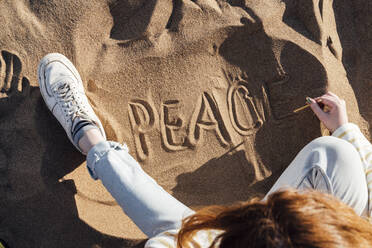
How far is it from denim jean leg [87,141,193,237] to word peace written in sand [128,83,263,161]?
40cm

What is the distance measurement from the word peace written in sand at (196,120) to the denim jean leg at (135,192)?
0.40 metres

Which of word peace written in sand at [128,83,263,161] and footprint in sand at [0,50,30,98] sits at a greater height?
footprint in sand at [0,50,30,98]

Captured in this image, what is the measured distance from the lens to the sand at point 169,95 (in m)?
1.84

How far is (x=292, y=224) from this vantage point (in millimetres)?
855

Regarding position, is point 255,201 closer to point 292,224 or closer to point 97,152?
point 292,224

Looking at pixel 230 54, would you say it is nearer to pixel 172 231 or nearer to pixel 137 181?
pixel 137 181

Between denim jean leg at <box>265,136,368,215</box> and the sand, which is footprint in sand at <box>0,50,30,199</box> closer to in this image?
the sand

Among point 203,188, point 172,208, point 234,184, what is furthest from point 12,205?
point 234,184

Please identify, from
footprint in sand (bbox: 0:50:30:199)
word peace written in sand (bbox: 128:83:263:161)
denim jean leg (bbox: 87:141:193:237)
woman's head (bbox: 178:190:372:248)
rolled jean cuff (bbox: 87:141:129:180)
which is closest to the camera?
woman's head (bbox: 178:190:372:248)

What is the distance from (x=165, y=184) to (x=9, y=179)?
860 mm

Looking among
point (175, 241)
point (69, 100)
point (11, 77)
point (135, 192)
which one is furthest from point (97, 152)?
point (11, 77)

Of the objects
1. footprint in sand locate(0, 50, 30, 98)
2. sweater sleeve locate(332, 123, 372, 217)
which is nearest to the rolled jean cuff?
footprint in sand locate(0, 50, 30, 98)

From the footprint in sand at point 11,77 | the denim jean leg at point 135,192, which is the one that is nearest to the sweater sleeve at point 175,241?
the denim jean leg at point 135,192

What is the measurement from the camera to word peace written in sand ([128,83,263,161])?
2.01 metres
